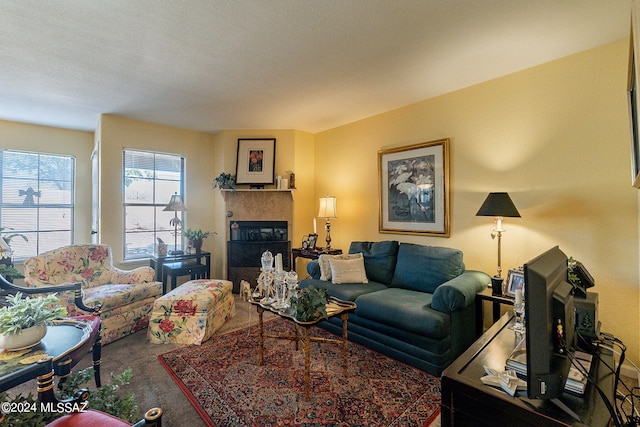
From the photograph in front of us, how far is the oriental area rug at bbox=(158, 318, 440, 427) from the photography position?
1.81 m

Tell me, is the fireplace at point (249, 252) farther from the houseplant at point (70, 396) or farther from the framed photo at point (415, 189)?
the houseplant at point (70, 396)

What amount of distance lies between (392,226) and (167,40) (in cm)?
313

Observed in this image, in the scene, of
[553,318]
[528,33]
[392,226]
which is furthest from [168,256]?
[528,33]

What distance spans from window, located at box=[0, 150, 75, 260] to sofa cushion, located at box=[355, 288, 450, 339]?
496 cm

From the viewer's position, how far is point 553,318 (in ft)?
3.12

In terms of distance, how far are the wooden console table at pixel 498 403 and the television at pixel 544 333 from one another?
5cm

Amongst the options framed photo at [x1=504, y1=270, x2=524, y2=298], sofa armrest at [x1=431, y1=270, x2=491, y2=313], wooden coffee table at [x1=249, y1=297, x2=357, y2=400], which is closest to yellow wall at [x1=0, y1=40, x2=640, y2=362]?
framed photo at [x1=504, y1=270, x2=524, y2=298]

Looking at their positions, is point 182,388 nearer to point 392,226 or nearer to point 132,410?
point 132,410

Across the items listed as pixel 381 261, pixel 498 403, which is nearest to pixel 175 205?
pixel 381 261

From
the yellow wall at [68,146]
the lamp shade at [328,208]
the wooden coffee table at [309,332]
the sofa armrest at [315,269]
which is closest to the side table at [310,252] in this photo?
the sofa armrest at [315,269]

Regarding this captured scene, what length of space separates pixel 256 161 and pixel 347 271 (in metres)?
2.51

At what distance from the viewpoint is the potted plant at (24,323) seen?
1.50 metres

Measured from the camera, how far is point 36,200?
4414 millimetres

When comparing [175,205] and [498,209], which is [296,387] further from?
[175,205]
